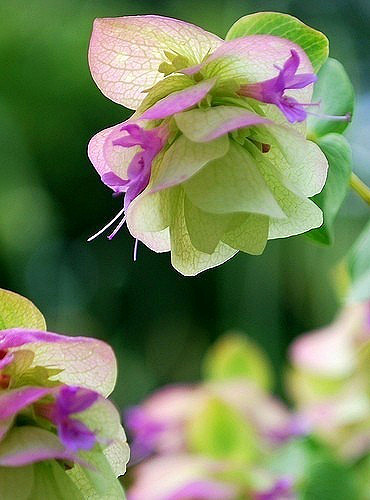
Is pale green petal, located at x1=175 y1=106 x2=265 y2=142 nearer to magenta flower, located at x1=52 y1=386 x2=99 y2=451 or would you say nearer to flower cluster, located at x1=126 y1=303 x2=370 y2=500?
magenta flower, located at x1=52 y1=386 x2=99 y2=451

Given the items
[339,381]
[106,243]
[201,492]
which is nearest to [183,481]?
[201,492]

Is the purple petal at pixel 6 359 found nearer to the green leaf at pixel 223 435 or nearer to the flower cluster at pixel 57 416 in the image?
the flower cluster at pixel 57 416

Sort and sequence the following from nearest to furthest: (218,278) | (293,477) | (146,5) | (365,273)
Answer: (365,273)
(293,477)
(218,278)
(146,5)

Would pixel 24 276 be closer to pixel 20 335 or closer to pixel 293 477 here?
pixel 293 477

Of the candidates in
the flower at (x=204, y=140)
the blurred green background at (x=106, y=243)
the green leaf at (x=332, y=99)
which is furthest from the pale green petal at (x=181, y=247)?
the blurred green background at (x=106, y=243)

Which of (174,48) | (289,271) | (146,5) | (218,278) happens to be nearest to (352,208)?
(289,271)

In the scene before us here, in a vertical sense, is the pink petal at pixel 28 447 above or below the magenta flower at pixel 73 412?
below
